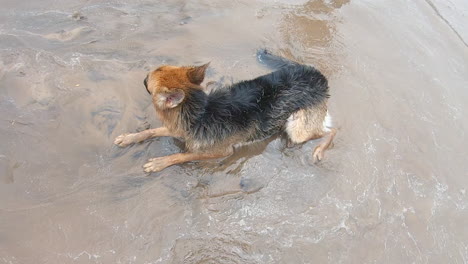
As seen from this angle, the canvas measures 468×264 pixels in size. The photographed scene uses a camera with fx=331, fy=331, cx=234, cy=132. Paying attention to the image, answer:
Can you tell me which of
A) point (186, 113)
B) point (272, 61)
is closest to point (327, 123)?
point (272, 61)

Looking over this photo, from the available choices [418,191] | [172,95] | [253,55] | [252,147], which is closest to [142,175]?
[172,95]

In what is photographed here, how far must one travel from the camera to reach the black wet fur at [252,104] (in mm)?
4020

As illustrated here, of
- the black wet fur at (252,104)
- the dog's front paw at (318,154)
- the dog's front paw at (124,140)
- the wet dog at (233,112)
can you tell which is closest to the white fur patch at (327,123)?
the wet dog at (233,112)

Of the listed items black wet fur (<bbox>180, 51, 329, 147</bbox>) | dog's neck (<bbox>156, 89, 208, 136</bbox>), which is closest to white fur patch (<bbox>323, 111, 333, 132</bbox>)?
black wet fur (<bbox>180, 51, 329, 147</bbox>)

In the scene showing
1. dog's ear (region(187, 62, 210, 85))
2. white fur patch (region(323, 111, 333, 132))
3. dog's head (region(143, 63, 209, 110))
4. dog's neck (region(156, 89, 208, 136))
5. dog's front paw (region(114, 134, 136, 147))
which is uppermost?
dog's ear (region(187, 62, 210, 85))

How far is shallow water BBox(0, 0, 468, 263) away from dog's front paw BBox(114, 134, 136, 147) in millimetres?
106

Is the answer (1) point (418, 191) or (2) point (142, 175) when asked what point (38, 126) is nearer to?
(2) point (142, 175)

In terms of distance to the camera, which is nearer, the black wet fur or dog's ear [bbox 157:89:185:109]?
dog's ear [bbox 157:89:185:109]

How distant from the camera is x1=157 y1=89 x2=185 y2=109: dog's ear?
3.39 meters

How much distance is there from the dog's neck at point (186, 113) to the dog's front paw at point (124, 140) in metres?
0.57

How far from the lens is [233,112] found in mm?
4117

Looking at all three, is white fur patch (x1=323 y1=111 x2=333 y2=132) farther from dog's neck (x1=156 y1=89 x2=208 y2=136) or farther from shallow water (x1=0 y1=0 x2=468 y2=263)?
dog's neck (x1=156 y1=89 x2=208 y2=136)

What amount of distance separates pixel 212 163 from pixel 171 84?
1.32 metres

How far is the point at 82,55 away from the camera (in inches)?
197
